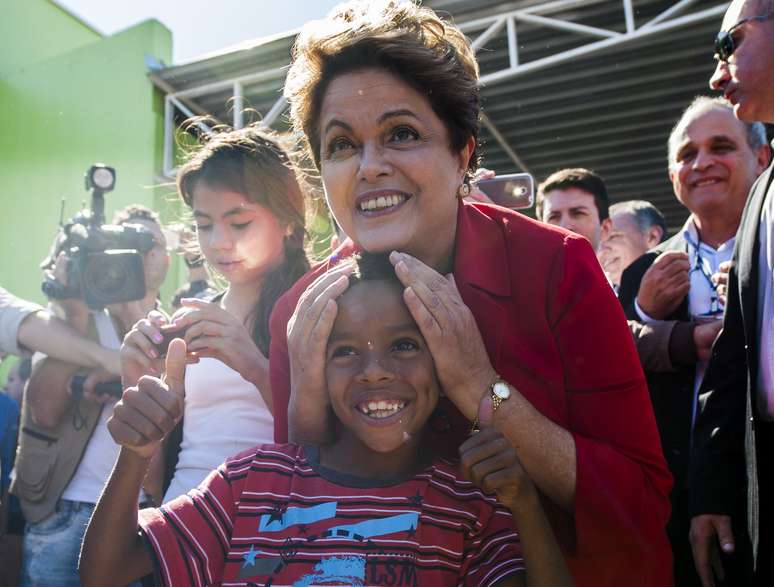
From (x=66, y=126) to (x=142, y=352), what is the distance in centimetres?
575

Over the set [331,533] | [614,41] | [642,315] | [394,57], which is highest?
[614,41]

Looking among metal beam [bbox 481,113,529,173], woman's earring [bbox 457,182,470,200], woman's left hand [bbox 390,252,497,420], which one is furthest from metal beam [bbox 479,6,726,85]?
woman's left hand [bbox 390,252,497,420]

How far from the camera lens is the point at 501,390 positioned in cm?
132

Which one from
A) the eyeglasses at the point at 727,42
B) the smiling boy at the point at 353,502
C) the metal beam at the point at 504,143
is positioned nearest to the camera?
the smiling boy at the point at 353,502

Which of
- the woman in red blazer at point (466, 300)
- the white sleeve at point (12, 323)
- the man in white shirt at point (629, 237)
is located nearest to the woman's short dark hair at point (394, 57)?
the woman in red blazer at point (466, 300)

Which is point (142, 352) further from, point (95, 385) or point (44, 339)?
point (44, 339)

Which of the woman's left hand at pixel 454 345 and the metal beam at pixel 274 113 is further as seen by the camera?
the metal beam at pixel 274 113

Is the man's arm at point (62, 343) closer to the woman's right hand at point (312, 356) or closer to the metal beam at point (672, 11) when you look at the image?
the woman's right hand at point (312, 356)

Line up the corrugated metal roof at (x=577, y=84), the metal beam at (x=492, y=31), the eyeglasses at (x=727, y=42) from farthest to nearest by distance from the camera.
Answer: the corrugated metal roof at (x=577, y=84) → the metal beam at (x=492, y=31) → the eyeglasses at (x=727, y=42)

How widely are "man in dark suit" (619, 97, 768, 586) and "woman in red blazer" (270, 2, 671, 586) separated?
81 cm

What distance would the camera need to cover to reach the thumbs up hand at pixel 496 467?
45.5 inches

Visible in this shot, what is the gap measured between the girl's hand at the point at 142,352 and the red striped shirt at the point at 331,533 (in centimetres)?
35

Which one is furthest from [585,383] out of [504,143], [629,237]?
[504,143]

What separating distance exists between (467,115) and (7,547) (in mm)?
2331
